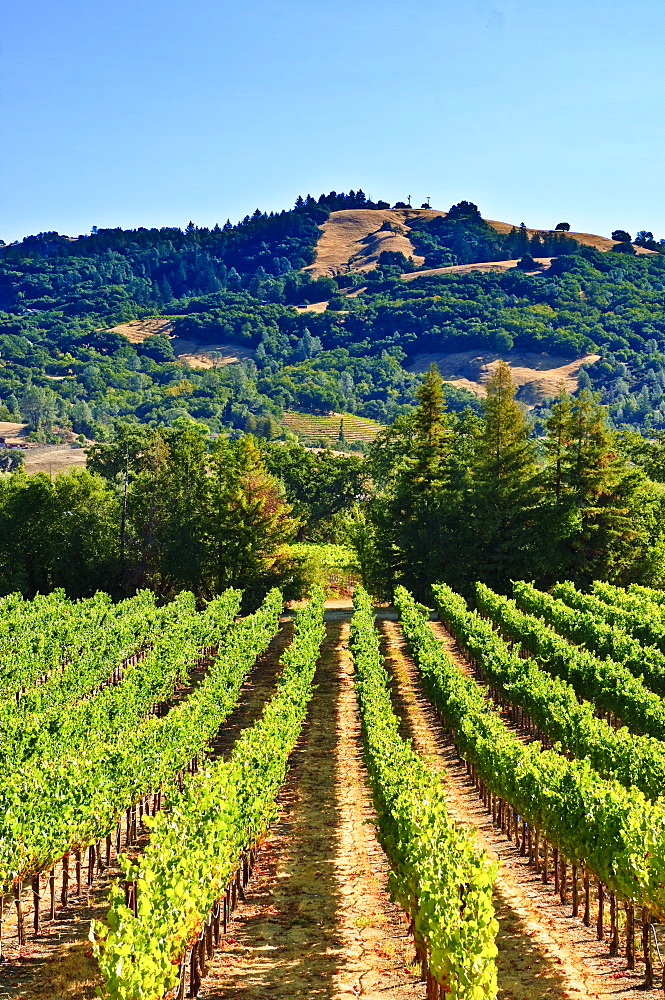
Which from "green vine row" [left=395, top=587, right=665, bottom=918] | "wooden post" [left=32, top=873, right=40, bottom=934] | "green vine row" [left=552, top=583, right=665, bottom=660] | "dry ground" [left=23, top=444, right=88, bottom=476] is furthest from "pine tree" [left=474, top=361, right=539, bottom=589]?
"dry ground" [left=23, top=444, right=88, bottom=476]

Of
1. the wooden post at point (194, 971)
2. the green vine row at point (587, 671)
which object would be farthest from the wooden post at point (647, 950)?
the green vine row at point (587, 671)

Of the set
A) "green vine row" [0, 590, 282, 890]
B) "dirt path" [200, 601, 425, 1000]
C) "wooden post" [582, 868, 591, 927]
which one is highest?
"green vine row" [0, 590, 282, 890]

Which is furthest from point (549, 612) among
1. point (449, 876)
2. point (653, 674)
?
point (449, 876)

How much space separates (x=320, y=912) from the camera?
784 inches

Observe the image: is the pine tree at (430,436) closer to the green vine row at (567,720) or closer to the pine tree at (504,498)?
the pine tree at (504,498)

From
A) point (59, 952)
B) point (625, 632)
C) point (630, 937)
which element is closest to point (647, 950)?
point (630, 937)

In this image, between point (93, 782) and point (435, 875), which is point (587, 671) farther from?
point (435, 875)

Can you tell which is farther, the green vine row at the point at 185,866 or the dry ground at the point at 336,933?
the dry ground at the point at 336,933

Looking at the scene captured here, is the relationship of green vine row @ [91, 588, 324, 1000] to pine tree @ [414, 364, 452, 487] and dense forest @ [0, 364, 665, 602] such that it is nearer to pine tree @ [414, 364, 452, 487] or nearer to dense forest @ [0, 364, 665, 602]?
dense forest @ [0, 364, 665, 602]

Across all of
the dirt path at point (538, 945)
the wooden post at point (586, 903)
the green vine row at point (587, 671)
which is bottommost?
the dirt path at point (538, 945)

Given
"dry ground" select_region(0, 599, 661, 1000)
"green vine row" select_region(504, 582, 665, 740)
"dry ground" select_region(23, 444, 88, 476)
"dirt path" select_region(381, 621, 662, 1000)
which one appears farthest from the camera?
"dry ground" select_region(23, 444, 88, 476)

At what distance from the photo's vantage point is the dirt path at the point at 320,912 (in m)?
17.0

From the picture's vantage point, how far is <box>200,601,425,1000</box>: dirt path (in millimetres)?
17016

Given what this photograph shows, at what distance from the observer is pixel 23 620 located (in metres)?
44.2
